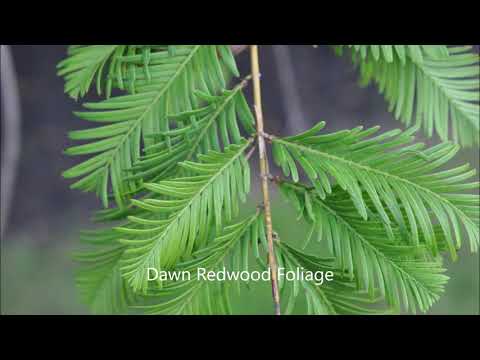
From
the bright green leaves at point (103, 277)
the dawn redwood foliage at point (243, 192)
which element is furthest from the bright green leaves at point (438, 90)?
the bright green leaves at point (103, 277)

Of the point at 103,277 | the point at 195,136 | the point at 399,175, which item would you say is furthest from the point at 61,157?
the point at 399,175

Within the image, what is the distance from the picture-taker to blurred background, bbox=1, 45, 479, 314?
5.10 feet

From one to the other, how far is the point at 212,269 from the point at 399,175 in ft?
0.57

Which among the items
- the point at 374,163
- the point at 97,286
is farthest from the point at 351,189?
the point at 97,286

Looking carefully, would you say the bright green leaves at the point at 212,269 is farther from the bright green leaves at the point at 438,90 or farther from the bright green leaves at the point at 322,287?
the bright green leaves at the point at 438,90

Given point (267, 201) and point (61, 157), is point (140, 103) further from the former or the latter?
point (61, 157)

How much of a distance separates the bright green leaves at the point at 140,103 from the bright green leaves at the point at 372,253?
15 cm

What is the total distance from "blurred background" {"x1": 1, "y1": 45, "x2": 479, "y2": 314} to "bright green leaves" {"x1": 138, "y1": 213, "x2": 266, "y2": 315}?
999 mm

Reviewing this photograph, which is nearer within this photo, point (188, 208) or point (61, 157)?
point (188, 208)

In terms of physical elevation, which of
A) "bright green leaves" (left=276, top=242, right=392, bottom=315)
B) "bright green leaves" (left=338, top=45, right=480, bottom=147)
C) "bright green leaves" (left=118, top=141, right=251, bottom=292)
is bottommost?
"bright green leaves" (left=276, top=242, right=392, bottom=315)

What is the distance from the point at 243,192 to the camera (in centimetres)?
46

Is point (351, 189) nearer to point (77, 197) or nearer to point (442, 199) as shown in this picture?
point (442, 199)

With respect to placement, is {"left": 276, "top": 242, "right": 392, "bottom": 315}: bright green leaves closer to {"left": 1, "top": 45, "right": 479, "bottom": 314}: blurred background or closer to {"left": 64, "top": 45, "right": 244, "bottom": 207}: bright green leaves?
{"left": 64, "top": 45, "right": 244, "bottom": 207}: bright green leaves

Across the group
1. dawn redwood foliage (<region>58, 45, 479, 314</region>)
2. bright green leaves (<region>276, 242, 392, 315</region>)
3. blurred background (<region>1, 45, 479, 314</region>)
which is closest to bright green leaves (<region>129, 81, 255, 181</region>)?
dawn redwood foliage (<region>58, 45, 479, 314</region>)
